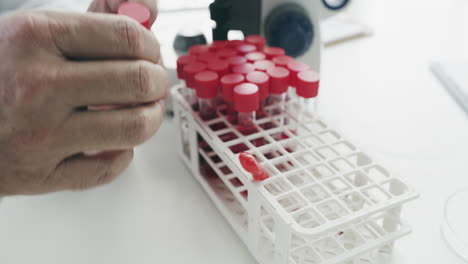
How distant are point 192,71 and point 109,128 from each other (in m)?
0.17

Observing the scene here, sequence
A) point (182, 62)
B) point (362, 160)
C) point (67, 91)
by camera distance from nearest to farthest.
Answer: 1. point (67, 91)
2. point (362, 160)
3. point (182, 62)

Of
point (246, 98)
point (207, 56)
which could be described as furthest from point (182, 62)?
point (246, 98)

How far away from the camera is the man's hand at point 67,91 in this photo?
1.25ft

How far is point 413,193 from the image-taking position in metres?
0.43

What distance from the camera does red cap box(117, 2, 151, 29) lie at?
46cm

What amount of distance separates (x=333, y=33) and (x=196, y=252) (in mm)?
728

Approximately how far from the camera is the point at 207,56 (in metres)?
0.61

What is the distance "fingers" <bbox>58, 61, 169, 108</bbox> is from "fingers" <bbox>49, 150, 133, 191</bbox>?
87 millimetres

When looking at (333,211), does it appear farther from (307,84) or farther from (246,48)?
(246,48)

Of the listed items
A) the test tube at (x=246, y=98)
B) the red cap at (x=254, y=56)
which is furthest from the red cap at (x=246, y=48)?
the test tube at (x=246, y=98)

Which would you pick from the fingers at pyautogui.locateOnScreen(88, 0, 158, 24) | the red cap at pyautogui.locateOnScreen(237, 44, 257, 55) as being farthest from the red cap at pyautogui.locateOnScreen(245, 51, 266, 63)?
the fingers at pyautogui.locateOnScreen(88, 0, 158, 24)

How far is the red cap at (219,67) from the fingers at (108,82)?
14 cm

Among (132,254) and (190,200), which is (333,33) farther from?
(132,254)

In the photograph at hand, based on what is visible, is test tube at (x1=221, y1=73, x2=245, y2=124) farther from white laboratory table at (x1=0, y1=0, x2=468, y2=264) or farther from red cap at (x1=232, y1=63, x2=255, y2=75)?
white laboratory table at (x1=0, y1=0, x2=468, y2=264)
